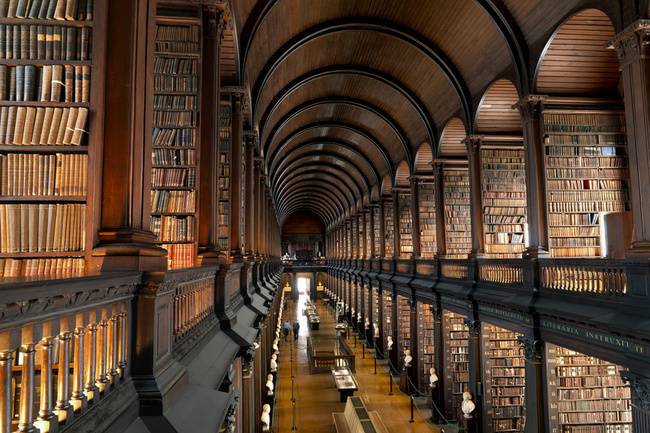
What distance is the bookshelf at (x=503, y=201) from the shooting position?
36.9 feet

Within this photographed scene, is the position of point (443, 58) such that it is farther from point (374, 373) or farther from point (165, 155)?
point (374, 373)

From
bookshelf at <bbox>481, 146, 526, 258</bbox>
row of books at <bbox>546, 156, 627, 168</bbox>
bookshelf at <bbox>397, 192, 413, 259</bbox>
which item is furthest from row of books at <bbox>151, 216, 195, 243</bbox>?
bookshelf at <bbox>397, 192, 413, 259</bbox>

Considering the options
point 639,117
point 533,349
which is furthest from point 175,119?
point 533,349

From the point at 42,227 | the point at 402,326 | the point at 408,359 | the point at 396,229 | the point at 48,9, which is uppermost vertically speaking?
the point at 48,9

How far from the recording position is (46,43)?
2973 millimetres

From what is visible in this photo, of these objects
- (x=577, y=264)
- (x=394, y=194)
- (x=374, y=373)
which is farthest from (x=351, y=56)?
(x=374, y=373)

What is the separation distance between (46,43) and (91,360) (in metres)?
2.09

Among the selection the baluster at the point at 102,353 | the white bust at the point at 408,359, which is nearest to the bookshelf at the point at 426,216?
the white bust at the point at 408,359

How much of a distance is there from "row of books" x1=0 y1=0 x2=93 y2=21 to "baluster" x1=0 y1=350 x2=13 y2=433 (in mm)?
2267

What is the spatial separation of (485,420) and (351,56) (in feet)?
34.1

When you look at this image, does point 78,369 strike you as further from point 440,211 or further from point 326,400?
point 326,400

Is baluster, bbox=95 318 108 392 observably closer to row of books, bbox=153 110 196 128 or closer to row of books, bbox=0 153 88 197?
row of books, bbox=0 153 88 197

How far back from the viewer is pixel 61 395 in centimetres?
174

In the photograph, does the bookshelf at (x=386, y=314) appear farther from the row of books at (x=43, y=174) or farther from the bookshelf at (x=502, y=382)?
the row of books at (x=43, y=174)
